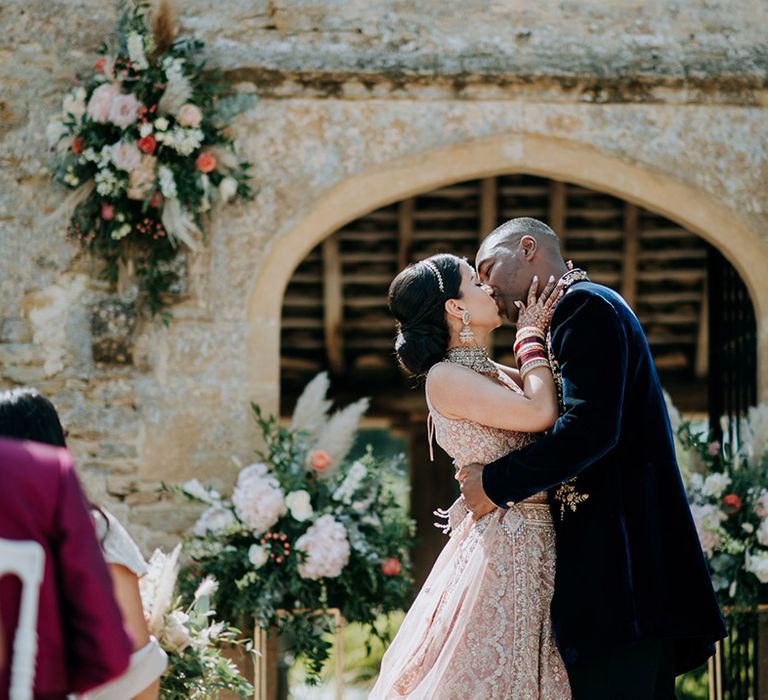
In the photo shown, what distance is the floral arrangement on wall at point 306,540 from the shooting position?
15.2ft

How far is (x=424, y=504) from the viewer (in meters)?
8.73

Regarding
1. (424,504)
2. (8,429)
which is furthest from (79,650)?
(424,504)

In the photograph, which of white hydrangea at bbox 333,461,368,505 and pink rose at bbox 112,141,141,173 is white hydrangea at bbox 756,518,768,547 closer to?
white hydrangea at bbox 333,461,368,505

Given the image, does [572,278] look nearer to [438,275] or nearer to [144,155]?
[438,275]

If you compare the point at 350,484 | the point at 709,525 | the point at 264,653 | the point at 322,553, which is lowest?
the point at 264,653

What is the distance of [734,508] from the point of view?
15.8 feet

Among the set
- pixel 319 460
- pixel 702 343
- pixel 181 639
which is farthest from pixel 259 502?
pixel 702 343

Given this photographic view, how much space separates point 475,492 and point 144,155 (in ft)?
8.16

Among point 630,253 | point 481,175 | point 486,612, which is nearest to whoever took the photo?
point 486,612

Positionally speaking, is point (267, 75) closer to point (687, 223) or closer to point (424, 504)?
point (687, 223)

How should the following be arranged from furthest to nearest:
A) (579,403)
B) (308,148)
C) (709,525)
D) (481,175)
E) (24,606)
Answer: (481,175)
(308,148)
(709,525)
(579,403)
(24,606)

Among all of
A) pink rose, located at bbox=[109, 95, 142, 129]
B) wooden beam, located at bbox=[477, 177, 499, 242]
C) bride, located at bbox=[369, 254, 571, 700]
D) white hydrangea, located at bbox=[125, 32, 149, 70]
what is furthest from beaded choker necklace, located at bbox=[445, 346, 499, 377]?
wooden beam, located at bbox=[477, 177, 499, 242]

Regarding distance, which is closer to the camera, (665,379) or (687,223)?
(687,223)

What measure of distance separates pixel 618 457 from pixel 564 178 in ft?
8.17
